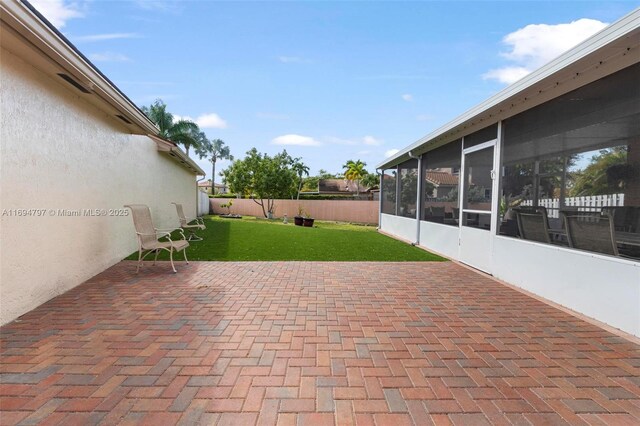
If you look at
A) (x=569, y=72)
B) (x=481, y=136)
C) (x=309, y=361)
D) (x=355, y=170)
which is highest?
(x=355, y=170)

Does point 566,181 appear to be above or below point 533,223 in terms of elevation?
above

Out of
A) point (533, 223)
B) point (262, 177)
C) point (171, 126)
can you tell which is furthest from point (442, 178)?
point (171, 126)

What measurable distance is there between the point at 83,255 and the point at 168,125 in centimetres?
2906

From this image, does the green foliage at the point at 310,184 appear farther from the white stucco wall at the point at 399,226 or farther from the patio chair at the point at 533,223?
the patio chair at the point at 533,223

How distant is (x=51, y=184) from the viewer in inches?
164

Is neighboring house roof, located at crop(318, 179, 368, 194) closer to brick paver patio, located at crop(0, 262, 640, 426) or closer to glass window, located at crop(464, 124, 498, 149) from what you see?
glass window, located at crop(464, 124, 498, 149)

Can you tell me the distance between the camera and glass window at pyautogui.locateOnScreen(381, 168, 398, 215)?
42.4 feet

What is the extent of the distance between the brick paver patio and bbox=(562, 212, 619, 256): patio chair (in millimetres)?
872

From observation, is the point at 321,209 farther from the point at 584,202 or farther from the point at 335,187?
the point at 335,187

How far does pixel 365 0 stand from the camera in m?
8.27

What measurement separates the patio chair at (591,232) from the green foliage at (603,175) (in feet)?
0.93

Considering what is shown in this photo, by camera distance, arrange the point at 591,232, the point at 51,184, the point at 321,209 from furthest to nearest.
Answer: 1. the point at 321,209
2. the point at 51,184
3. the point at 591,232

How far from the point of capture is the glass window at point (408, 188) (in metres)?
10.4

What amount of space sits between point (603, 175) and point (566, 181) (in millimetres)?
534
